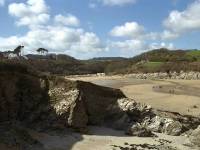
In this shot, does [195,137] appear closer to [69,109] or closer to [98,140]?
[98,140]

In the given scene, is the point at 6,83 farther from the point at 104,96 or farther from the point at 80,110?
the point at 104,96

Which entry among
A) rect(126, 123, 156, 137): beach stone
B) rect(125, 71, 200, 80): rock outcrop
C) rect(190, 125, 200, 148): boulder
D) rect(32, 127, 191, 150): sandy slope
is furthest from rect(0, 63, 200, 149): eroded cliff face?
rect(125, 71, 200, 80): rock outcrop

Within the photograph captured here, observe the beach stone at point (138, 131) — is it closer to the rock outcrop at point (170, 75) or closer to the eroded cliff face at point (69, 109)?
the eroded cliff face at point (69, 109)

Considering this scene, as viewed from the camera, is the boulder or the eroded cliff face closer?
the boulder

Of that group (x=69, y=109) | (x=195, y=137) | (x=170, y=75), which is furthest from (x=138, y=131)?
(x=170, y=75)

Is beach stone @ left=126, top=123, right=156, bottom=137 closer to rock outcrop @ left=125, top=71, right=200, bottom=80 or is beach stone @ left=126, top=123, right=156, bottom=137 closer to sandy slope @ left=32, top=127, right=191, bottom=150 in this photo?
sandy slope @ left=32, top=127, right=191, bottom=150

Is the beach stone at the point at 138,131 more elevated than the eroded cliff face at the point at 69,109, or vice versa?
the eroded cliff face at the point at 69,109

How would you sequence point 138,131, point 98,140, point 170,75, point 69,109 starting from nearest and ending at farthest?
1. point 98,140
2. point 69,109
3. point 138,131
4. point 170,75

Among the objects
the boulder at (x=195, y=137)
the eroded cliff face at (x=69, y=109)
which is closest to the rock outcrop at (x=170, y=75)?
the eroded cliff face at (x=69, y=109)

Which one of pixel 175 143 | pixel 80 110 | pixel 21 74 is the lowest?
pixel 175 143

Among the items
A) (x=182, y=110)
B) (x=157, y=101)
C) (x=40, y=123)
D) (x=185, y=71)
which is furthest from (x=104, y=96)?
(x=185, y=71)

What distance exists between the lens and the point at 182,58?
110 metres

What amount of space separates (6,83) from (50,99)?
225 centimetres

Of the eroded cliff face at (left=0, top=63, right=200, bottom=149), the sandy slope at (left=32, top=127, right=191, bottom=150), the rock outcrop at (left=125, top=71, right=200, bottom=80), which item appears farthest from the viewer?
the rock outcrop at (left=125, top=71, right=200, bottom=80)
